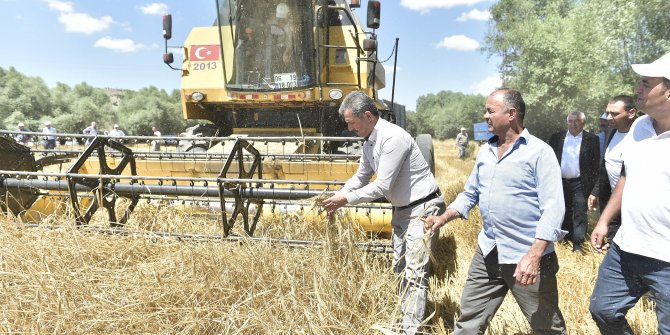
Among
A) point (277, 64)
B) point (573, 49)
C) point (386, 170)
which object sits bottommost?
point (386, 170)

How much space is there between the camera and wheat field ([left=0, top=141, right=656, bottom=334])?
6.84ft

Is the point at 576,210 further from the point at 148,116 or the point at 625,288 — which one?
the point at 148,116

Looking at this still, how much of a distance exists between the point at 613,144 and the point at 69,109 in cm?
4097

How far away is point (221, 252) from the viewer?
2.52 m

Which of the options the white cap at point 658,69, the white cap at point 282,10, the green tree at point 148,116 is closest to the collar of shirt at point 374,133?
the white cap at point 658,69

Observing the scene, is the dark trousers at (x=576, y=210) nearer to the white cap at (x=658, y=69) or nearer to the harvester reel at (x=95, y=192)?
the white cap at (x=658, y=69)

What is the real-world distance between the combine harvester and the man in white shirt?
3.29 feet

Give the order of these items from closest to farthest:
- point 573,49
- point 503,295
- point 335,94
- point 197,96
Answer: point 503,295, point 335,94, point 197,96, point 573,49

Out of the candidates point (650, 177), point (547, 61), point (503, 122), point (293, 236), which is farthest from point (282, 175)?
point (547, 61)

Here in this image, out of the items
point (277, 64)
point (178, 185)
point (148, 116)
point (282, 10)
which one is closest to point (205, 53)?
point (277, 64)

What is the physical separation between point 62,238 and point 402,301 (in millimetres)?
2178

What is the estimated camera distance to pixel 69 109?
3562 centimetres

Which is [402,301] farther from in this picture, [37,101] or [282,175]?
[37,101]

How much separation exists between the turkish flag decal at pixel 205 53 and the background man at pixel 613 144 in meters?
4.49
